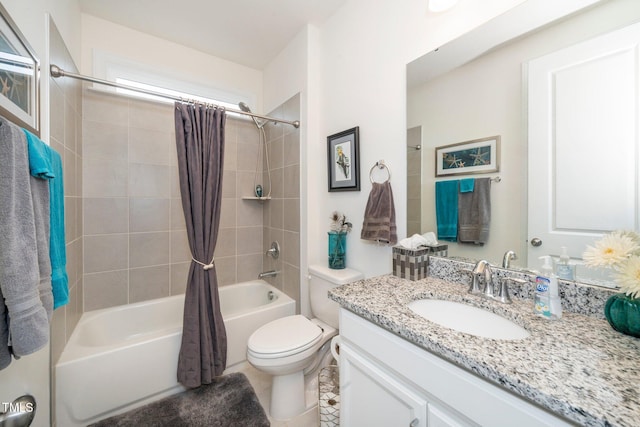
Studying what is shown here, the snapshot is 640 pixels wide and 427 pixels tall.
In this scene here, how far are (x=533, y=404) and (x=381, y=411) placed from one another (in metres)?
0.47

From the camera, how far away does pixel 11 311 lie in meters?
0.59

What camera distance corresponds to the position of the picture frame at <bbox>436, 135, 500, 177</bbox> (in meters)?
1.04

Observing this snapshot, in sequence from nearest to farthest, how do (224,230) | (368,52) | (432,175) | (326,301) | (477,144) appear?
(477,144)
(432,175)
(368,52)
(326,301)
(224,230)

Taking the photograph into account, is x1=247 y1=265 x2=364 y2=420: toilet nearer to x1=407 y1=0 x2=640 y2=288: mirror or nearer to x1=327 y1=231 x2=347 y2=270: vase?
x1=327 y1=231 x2=347 y2=270: vase

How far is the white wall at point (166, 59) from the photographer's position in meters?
1.78

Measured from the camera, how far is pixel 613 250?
Result: 691 mm

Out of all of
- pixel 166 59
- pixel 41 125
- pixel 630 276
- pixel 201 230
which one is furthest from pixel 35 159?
pixel 166 59

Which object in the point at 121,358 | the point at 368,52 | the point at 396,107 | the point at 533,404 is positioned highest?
the point at 368,52

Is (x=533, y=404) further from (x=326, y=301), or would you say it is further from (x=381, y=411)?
(x=326, y=301)

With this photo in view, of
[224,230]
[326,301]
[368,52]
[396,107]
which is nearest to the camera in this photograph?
[396,107]

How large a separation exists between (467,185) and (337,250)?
0.88 metres

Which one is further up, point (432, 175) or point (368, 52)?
point (368, 52)

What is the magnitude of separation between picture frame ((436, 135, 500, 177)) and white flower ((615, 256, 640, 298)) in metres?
0.50

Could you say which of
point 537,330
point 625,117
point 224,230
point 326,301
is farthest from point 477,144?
point 224,230
